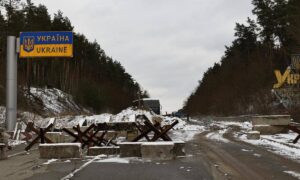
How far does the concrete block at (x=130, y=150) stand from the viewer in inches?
538

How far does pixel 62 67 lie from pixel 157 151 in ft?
260

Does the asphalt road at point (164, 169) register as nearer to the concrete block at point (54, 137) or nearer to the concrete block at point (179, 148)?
the concrete block at point (179, 148)

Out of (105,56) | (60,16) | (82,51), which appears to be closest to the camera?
(60,16)

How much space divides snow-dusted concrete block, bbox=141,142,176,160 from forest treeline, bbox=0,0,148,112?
976 inches

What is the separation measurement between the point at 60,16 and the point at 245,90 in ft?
140

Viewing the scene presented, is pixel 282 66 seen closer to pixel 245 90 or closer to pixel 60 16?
pixel 245 90

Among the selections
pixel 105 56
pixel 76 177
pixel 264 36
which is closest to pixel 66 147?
pixel 76 177

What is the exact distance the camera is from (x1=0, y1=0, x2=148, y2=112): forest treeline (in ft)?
189

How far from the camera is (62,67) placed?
89750mm

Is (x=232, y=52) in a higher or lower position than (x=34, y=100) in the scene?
higher

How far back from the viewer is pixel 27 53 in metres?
25.5

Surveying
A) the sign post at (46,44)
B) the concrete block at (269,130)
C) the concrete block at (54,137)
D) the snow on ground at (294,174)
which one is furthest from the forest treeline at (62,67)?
the snow on ground at (294,174)

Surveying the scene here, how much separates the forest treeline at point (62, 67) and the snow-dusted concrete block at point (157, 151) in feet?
81.4

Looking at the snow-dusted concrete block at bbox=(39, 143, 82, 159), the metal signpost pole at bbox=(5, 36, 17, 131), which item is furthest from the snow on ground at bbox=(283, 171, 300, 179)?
the metal signpost pole at bbox=(5, 36, 17, 131)
